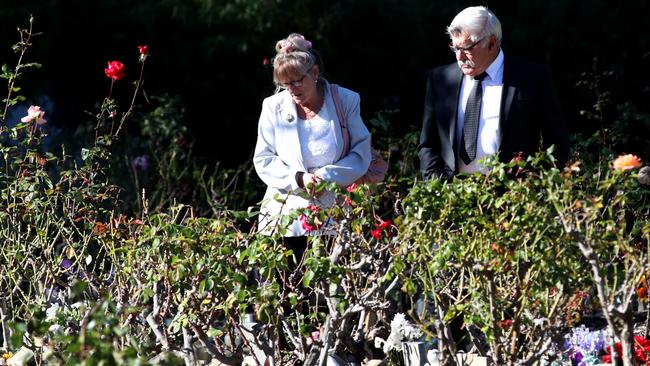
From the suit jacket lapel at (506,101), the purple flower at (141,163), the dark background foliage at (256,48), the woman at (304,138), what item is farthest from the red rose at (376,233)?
the dark background foliage at (256,48)

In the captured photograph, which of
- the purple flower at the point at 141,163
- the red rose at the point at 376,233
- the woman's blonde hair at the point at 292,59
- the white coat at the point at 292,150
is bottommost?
the purple flower at the point at 141,163

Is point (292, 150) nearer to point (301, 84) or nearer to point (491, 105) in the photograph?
point (301, 84)

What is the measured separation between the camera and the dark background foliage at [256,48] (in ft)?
23.5

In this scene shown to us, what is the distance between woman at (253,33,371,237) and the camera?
4.07m

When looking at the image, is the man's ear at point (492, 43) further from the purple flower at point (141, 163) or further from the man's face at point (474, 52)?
the purple flower at point (141, 163)

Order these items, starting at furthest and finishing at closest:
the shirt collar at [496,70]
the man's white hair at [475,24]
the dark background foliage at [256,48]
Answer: the dark background foliage at [256,48], the shirt collar at [496,70], the man's white hair at [475,24]

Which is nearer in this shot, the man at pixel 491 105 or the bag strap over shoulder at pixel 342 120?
the man at pixel 491 105

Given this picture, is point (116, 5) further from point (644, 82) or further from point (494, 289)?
point (494, 289)

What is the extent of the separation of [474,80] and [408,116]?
12.2ft

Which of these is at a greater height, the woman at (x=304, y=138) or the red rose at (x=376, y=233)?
the woman at (x=304, y=138)

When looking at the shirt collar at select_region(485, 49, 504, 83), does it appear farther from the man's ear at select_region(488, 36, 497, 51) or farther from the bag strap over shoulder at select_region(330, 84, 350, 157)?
the bag strap over shoulder at select_region(330, 84, 350, 157)

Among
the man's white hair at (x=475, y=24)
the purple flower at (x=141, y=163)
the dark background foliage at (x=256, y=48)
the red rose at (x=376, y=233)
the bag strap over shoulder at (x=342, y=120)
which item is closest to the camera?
the red rose at (x=376, y=233)

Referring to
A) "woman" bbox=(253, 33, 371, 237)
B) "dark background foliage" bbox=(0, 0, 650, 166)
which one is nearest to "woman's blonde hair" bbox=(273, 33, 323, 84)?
"woman" bbox=(253, 33, 371, 237)

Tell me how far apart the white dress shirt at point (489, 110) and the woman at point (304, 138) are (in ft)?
1.29
